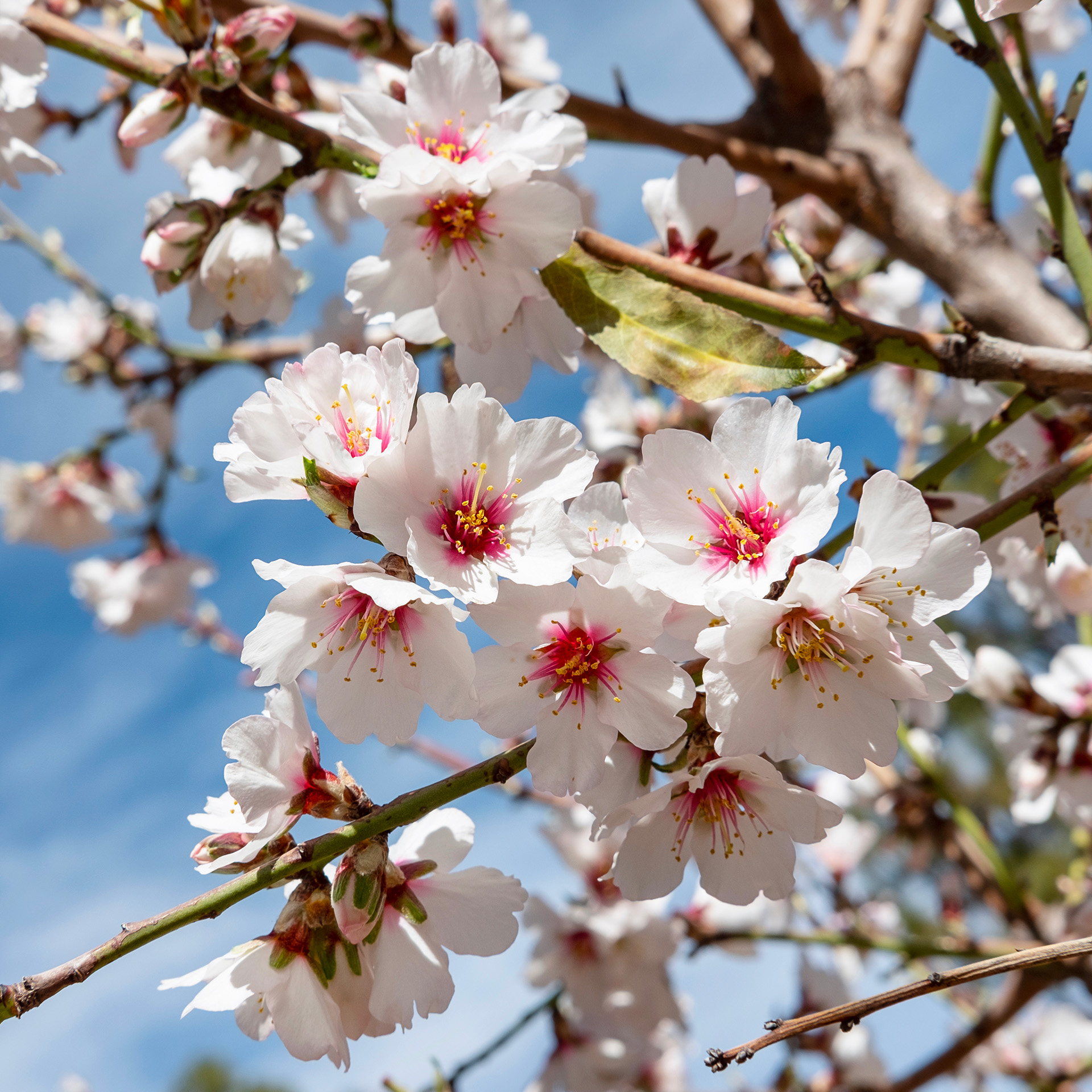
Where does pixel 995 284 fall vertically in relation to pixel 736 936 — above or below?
above

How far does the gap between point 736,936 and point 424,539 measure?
57.7 inches

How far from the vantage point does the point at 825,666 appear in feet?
2.64

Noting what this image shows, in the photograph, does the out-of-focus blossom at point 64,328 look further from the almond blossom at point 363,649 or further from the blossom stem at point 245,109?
the almond blossom at point 363,649

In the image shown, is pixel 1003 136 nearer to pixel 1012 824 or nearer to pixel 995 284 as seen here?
pixel 995 284

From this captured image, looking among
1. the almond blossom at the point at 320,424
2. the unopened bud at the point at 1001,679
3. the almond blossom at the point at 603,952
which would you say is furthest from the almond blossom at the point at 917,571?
the almond blossom at the point at 603,952

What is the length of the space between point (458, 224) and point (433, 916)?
74 centimetres

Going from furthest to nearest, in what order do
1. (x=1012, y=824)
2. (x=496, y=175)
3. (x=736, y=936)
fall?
(x=1012, y=824) → (x=736, y=936) → (x=496, y=175)

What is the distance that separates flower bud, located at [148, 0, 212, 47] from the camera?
3.52 ft

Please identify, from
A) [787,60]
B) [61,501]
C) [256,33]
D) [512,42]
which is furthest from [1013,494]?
[61,501]

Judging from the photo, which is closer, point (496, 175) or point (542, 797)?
point (496, 175)

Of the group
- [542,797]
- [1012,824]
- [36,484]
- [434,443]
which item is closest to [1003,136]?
[434,443]

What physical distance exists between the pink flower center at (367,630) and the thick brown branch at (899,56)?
1584mm

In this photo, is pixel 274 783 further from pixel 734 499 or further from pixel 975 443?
pixel 975 443

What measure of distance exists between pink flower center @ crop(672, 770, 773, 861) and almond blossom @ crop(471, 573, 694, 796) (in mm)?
144
